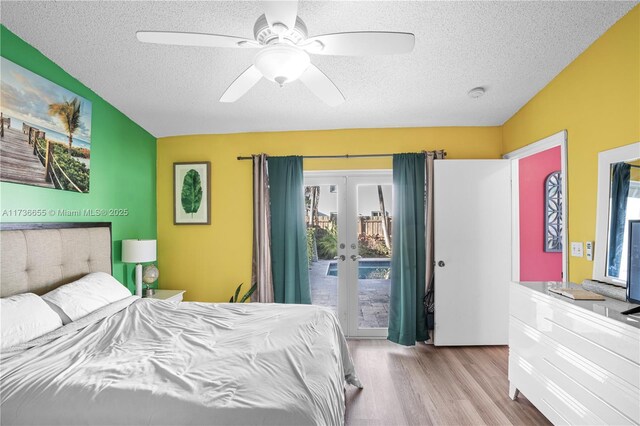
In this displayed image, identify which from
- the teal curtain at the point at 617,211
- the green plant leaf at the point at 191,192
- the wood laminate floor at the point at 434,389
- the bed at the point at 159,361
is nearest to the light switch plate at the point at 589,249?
the teal curtain at the point at 617,211

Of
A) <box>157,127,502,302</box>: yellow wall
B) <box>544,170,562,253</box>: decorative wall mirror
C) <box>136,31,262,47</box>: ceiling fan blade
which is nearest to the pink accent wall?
<box>544,170,562,253</box>: decorative wall mirror

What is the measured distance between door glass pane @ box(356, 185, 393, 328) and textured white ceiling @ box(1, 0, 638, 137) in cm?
88

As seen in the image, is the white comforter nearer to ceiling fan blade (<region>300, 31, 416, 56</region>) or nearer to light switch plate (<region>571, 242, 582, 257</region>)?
ceiling fan blade (<region>300, 31, 416, 56</region>)

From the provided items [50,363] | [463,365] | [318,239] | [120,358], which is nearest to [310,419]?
[120,358]

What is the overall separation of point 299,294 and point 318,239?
26.4 inches

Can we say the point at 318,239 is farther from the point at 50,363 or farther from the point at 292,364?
the point at 50,363

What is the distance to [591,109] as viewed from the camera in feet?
7.18

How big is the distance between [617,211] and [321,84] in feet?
6.76

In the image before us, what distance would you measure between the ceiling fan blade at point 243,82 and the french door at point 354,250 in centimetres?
172

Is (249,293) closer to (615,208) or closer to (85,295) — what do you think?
(85,295)

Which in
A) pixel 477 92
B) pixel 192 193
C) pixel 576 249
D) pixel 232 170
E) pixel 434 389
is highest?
pixel 477 92

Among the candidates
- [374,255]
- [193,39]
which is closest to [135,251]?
[193,39]

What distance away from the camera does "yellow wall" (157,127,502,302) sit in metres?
3.47

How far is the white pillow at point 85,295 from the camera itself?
197 centimetres
